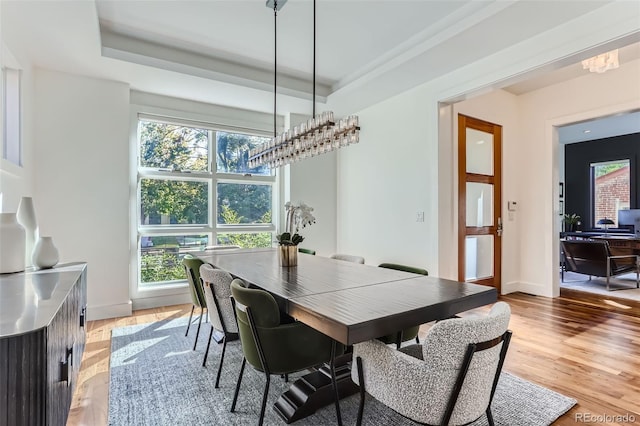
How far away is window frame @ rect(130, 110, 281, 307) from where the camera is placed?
4199 mm

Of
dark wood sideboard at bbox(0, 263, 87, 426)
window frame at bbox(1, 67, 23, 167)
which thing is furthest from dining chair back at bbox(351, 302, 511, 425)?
window frame at bbox(1, 67, 23, 167)

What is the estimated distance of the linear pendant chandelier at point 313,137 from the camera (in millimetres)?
2572

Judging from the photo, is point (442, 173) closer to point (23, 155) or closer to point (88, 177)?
point (88, 177)

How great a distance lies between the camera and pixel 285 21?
123 inches

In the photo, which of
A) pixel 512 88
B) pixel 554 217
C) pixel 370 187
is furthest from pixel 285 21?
pixel 554 217

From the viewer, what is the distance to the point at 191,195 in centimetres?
467

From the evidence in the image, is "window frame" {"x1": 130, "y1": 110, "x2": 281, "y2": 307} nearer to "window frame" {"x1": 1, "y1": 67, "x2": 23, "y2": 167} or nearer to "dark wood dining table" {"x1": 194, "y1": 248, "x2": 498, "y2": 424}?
"window frame" {"x1": 1, "y1": 67, "x2": 23, "y2": 167}

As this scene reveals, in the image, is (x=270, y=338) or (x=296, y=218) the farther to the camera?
(x=296, y=218)

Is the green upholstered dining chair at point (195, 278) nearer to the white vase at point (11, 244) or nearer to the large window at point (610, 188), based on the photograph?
the white vase at point (11, 244)

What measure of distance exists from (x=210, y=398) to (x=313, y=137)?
2051 mm

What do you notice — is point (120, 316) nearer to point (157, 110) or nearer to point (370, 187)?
point (157, 110)

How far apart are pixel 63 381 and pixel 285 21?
314 centimetres

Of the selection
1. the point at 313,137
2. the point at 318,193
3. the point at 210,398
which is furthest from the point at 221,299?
the point at 318,193

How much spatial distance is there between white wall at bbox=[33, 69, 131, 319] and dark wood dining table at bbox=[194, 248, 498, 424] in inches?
83.6
